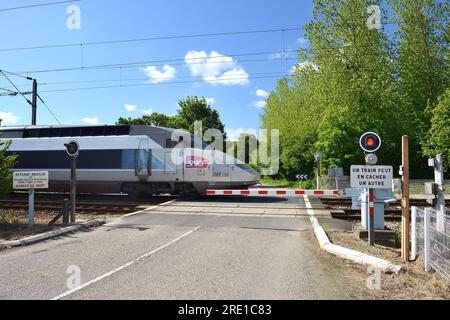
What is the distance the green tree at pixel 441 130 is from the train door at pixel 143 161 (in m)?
20.3

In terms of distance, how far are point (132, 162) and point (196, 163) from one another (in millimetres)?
3101

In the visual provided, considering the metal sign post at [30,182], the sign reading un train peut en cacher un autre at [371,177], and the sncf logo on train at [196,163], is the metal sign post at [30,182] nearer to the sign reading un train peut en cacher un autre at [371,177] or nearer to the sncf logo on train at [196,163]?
the sncf logo on train at [196,163]

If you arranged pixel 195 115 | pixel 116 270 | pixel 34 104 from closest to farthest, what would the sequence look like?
pixel 116 270
pixel 34 104
pixel 195 115

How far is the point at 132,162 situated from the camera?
17875 mm

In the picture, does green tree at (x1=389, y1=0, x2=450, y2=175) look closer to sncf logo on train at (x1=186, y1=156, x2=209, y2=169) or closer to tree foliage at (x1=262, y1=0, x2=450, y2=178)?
tree foliage at (x1=262, y1=0, x2=450, y2=178)

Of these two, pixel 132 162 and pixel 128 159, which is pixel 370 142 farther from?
pixel 128 159

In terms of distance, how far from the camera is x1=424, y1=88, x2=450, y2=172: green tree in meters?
26.5

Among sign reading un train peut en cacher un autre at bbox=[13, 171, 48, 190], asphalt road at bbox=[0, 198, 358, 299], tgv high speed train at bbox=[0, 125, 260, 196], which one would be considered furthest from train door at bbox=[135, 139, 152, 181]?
sign reading un train peut en cacher un autre at bbox=[13, 171, 48, 190]

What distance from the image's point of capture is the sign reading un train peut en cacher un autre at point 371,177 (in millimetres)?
8117

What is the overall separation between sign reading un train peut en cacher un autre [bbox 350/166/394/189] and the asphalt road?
1.66m

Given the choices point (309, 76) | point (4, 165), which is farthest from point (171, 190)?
point (309, 76)

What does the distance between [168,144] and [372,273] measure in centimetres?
1257

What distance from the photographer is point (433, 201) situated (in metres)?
8.45

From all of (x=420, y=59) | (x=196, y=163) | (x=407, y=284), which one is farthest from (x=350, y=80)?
(x=407, y=284)
